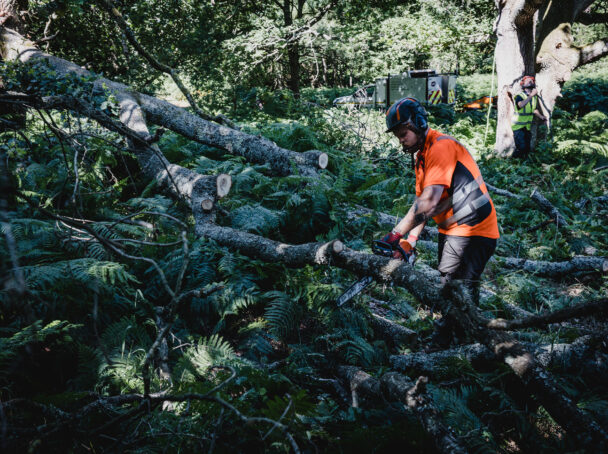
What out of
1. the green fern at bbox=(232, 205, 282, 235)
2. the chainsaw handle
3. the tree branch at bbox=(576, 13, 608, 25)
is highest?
the tree branch at bbox=(576, 13, 608, 25)

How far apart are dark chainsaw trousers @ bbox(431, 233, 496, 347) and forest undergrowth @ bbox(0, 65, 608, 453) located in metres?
0.26

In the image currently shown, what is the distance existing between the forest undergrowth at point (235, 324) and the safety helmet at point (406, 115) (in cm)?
161

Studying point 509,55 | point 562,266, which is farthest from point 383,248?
point 509,55

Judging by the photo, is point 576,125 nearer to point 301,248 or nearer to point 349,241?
point 349,241

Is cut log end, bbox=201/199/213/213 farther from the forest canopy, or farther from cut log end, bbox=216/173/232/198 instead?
cut log end, bbox=216/173/232/198

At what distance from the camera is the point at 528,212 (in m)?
6.50

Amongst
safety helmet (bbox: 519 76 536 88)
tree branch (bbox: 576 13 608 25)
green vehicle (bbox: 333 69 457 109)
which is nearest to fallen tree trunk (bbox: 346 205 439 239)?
safety helmet (bbox: 519 76 536 88)

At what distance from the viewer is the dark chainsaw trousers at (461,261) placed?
3.46 meters

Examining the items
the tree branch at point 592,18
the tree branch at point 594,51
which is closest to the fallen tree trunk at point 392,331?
the tree branch at point 594,51

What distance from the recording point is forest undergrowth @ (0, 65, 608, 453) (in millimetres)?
2006

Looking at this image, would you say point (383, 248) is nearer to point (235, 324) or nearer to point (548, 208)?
point (235, 324)

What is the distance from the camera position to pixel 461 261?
3.55 m

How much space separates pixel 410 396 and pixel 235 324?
2023mm

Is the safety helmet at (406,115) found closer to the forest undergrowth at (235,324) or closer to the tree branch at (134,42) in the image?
the forest undergrowth at (235,324)
